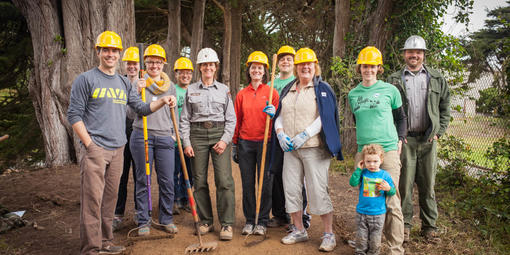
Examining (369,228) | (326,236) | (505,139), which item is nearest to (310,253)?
(326,236)

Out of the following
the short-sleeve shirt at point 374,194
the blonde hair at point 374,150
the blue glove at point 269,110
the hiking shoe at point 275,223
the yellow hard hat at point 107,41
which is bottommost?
the hiking shoe at point 275,223

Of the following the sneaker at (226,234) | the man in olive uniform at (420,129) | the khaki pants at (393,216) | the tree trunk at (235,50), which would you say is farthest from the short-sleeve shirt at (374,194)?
the tree trunk at (235,50)

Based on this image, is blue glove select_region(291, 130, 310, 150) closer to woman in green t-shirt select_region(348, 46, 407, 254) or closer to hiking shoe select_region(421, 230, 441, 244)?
woman in green t-shirt select_region(348, 46, 407, 254)

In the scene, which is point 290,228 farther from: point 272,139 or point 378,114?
point 378,114

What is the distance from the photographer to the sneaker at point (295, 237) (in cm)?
393

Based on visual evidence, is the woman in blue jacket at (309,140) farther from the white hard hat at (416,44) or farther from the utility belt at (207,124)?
the white hard hat at (416,44)

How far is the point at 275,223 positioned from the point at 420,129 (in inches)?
81.5

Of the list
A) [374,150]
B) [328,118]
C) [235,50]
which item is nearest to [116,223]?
[328,118]

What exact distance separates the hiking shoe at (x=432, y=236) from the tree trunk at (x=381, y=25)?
198 inches

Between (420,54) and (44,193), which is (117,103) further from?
(44,193)

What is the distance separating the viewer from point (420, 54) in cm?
394

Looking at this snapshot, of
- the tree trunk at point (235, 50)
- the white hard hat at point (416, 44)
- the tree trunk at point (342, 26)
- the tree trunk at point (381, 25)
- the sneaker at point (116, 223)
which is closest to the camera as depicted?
the white hard hat at point (416, 44)

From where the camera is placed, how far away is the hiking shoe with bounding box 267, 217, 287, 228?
14.9 feet

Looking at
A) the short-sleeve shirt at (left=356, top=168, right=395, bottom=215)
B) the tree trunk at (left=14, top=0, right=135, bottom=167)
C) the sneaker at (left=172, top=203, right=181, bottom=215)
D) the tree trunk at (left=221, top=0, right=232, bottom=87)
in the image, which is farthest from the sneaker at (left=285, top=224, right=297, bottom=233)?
the tree trunk at (left=221, top=0, right=232, bottom=87)
